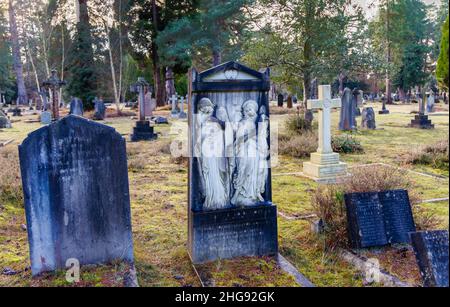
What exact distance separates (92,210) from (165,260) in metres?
1.03

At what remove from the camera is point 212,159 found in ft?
14.5

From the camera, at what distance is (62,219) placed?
13.4ft

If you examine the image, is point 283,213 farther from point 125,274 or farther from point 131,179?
point 131,179

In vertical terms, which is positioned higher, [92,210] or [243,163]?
[243,163]

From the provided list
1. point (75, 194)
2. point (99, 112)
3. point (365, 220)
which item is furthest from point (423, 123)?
point (99, 112)

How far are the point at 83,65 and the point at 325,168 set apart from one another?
83.6ft

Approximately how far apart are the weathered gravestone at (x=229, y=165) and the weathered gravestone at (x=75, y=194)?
788 mm

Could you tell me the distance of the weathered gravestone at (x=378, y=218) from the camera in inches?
178

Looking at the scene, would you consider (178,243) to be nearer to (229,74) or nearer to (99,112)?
(229,74)

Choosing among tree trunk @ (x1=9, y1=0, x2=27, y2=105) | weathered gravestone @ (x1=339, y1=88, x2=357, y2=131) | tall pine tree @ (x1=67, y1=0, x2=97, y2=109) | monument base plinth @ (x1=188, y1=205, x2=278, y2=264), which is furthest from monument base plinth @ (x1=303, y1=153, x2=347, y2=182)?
tree trunk @ (x1=9, y1=0, x2=27, y2=105)

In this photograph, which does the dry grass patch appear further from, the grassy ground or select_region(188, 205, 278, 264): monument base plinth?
select_region(188, 205, 278, 264): monument base plinth
